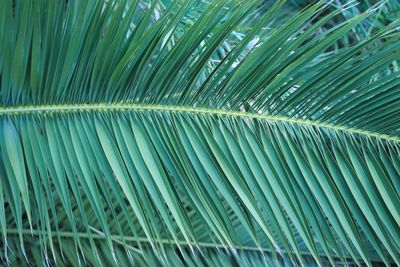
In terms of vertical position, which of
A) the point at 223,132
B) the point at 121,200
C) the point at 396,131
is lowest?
the point at 121,200

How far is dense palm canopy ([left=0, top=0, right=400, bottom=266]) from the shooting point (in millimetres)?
908

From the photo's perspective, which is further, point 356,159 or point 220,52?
point 220,52

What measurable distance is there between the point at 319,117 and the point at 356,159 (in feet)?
0.32

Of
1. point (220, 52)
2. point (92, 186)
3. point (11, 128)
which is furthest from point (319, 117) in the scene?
point (220, 52)

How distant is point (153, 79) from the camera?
99cm

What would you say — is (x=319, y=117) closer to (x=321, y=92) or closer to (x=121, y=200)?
(x=321, y=92)

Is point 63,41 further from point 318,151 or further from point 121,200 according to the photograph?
point 318,151

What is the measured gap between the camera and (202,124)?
988 mm

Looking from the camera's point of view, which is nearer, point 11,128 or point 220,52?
point 11,128

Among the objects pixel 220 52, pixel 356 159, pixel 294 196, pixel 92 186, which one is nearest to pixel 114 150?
pixel 92 186

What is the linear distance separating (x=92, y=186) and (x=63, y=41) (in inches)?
9.9

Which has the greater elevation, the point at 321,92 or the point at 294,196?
the point at 321,92

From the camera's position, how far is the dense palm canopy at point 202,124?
908 mm

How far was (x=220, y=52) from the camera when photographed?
5.23ft
